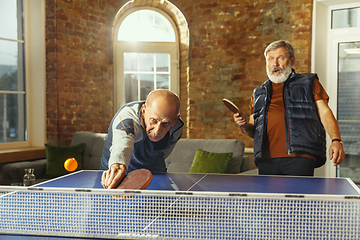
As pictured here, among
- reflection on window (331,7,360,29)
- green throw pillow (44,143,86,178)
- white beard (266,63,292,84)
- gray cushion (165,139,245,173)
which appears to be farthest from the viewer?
reflection on window (331,7,360,29)

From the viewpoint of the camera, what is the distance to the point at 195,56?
5.67 m

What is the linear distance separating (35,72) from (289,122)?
424 centimetres

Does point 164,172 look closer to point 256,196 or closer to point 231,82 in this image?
point 256,196

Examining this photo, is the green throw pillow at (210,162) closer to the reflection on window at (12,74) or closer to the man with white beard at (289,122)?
the man with white beard at (289,122)

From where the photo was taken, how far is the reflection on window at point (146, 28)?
597 cm

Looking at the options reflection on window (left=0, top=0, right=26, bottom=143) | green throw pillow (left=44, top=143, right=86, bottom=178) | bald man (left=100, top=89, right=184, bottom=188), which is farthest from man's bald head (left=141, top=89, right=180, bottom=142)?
reflection on window (left=0, top=0, right=26, bottom=143)

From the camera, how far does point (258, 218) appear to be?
1341mm

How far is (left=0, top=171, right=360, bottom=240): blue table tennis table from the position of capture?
127 centimetres

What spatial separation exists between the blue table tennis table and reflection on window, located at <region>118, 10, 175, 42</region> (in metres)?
4.73

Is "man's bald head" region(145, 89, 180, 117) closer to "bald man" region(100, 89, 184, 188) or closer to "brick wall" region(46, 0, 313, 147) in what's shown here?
"bald man" region(100, 89, 184, 188)

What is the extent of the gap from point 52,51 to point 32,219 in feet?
13.9

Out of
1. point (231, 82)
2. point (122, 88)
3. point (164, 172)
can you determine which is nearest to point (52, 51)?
point (122, 88)

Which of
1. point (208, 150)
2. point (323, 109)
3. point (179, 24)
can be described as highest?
point (179, 24)

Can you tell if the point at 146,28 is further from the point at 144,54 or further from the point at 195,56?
the point at 195,56
